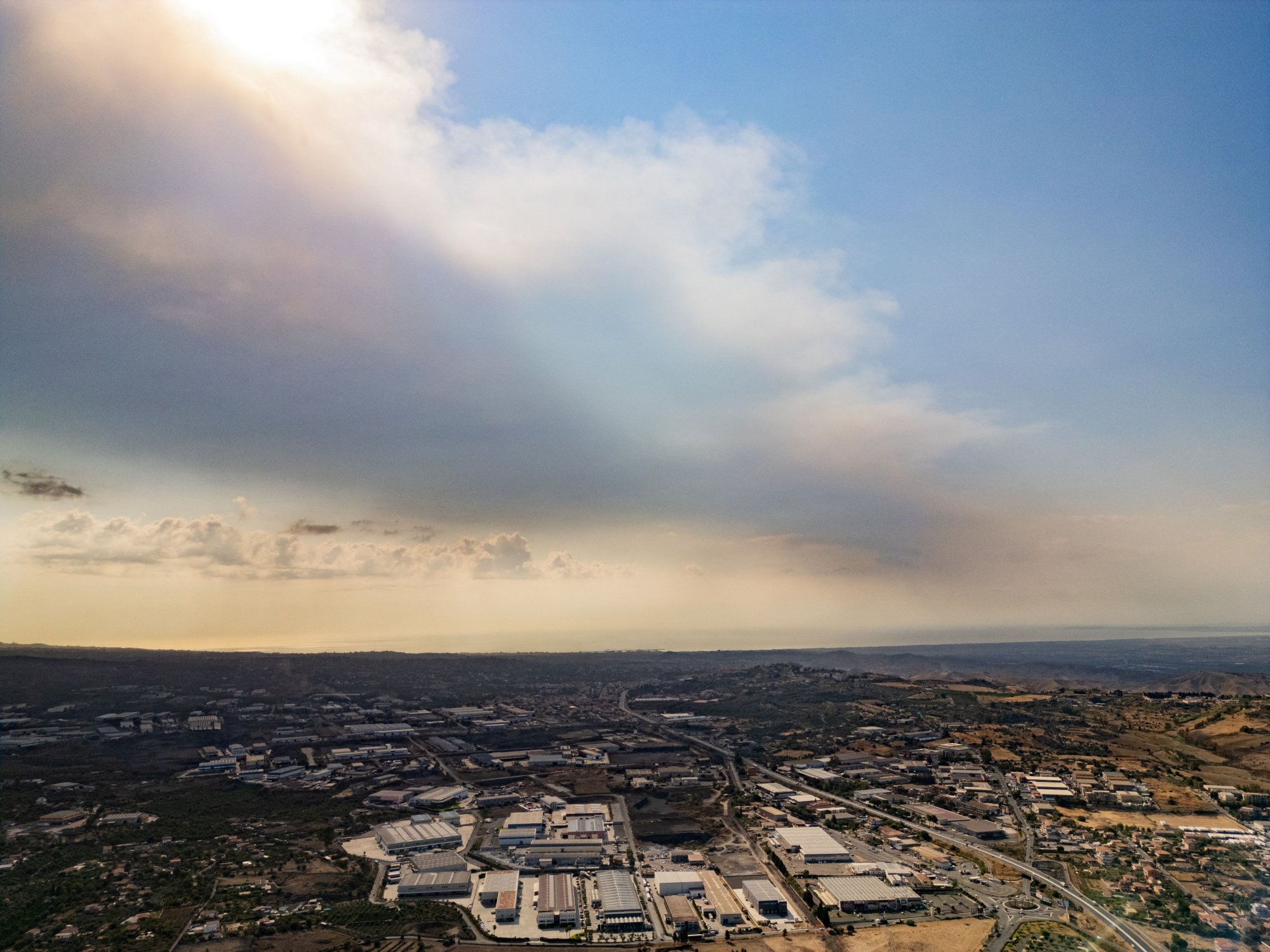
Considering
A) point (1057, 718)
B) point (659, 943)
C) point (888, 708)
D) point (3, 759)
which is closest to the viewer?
point (659, 943)

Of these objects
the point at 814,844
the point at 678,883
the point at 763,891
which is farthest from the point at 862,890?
the point at 678,883

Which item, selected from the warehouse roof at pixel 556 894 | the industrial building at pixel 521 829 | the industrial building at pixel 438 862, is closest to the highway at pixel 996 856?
the industrial building at pixel 521 829

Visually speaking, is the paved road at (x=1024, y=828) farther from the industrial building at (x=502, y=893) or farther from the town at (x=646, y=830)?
the industrial building at (x=502, y=893)

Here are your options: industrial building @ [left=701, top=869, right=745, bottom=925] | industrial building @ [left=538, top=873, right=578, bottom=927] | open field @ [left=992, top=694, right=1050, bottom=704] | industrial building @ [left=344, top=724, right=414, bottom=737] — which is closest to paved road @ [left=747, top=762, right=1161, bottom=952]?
industrial building @ [left=701, top=869, right=745, bottom=925]

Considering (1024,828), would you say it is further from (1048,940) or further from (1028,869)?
(1048,940)

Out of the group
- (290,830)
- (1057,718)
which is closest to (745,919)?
(290,830)

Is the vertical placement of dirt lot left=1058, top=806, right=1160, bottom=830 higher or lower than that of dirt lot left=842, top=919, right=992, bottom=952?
higher

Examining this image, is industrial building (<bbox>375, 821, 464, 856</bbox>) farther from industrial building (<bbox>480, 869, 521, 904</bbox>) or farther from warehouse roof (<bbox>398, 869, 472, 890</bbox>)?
industrial building (<bbox>480, 869, 521, 904</bbox>)

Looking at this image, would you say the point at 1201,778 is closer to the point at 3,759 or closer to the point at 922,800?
the point at 922,800
